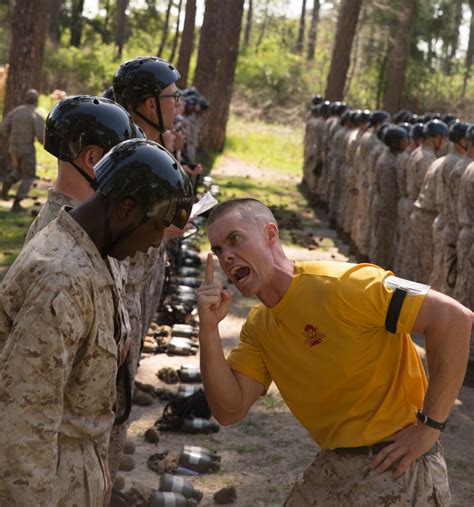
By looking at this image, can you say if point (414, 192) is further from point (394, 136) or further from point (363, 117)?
point (363, 117)

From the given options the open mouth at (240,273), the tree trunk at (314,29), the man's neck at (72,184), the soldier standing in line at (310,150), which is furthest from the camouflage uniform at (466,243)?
the tree trunk at (314,29)

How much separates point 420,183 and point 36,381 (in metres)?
10.4

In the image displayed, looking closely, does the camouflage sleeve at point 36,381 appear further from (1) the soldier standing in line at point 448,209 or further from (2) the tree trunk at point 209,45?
(2) the tree trunk at point 209,45

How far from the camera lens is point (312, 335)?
3.57 metres

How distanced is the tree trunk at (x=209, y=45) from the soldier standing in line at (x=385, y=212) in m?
11.9

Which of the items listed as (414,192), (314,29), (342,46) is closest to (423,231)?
(414,192)

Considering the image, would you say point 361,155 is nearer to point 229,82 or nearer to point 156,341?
point 156,341

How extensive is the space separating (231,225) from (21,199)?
45.0 ft

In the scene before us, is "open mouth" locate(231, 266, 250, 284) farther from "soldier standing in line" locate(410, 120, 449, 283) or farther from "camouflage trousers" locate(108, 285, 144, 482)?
"soldier standing in line" locate(410, 120, 449, 283)

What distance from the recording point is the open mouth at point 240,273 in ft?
11.6

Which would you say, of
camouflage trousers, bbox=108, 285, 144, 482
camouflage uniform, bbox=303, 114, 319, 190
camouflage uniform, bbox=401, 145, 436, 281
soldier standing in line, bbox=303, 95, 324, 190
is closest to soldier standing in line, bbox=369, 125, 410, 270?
camouflage uniform, bbox=401, 145, 436, 281

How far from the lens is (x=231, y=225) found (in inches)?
140

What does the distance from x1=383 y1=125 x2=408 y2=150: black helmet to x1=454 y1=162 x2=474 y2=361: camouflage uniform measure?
412 centimetres

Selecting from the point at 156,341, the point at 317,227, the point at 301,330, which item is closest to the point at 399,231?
the point at 156,341
